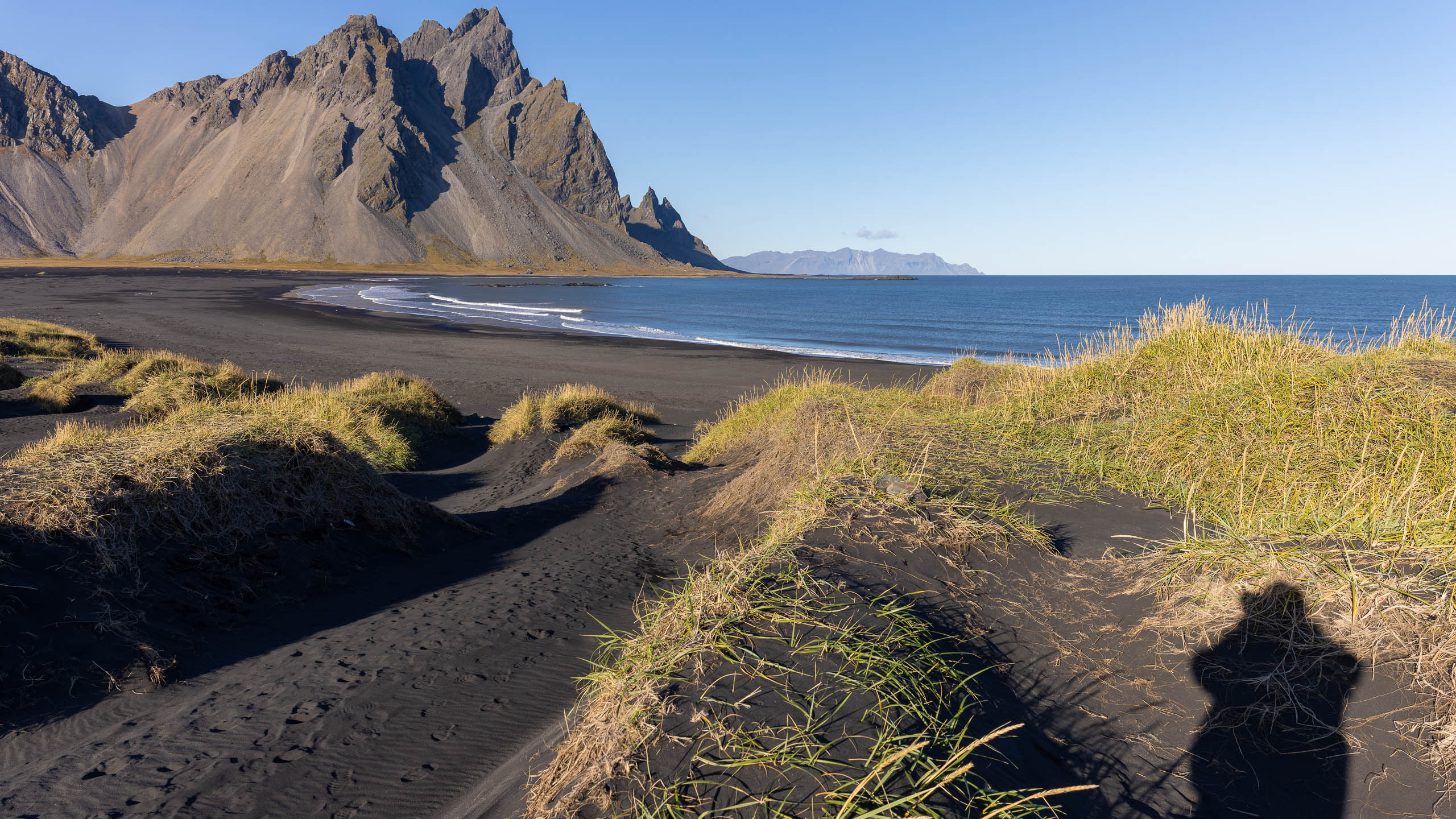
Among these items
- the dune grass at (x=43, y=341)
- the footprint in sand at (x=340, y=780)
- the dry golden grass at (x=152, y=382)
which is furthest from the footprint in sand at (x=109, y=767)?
the dune grass at (x=43, y=341)

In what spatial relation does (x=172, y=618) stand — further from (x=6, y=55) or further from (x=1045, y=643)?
(x=6, y=55)

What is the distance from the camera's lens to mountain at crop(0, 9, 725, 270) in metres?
126

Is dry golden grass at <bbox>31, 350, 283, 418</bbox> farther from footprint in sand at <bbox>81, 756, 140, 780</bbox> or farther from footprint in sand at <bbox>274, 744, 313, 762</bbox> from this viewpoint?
footprint in sand at <bbox>274, 744, 313, 762</bbox>

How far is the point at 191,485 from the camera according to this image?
18.6 ft

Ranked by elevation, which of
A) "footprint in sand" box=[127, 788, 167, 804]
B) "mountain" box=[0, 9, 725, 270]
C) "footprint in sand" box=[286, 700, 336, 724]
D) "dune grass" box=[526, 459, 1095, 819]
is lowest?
"footprint in sand" box=[286, 700, 336, 724]

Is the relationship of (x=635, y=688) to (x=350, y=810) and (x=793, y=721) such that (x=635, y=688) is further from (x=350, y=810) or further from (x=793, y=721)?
(x=350, y=810)

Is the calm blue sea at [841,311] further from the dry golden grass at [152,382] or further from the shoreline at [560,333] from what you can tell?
the dry golden grass at [152,382]

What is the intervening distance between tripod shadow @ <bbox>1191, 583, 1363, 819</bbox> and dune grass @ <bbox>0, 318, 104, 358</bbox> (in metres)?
25.2

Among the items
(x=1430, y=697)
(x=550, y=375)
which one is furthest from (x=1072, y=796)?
(x=550, y=375)

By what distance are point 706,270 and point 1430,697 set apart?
194 m

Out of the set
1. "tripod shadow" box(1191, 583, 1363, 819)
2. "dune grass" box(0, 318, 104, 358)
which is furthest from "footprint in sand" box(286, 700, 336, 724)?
"dune grass" box(0, 318, 104, 358)

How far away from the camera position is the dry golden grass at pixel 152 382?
503 inches

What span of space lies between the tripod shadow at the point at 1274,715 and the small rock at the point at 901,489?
1979 millimetres

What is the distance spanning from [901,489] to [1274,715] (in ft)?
8.15
